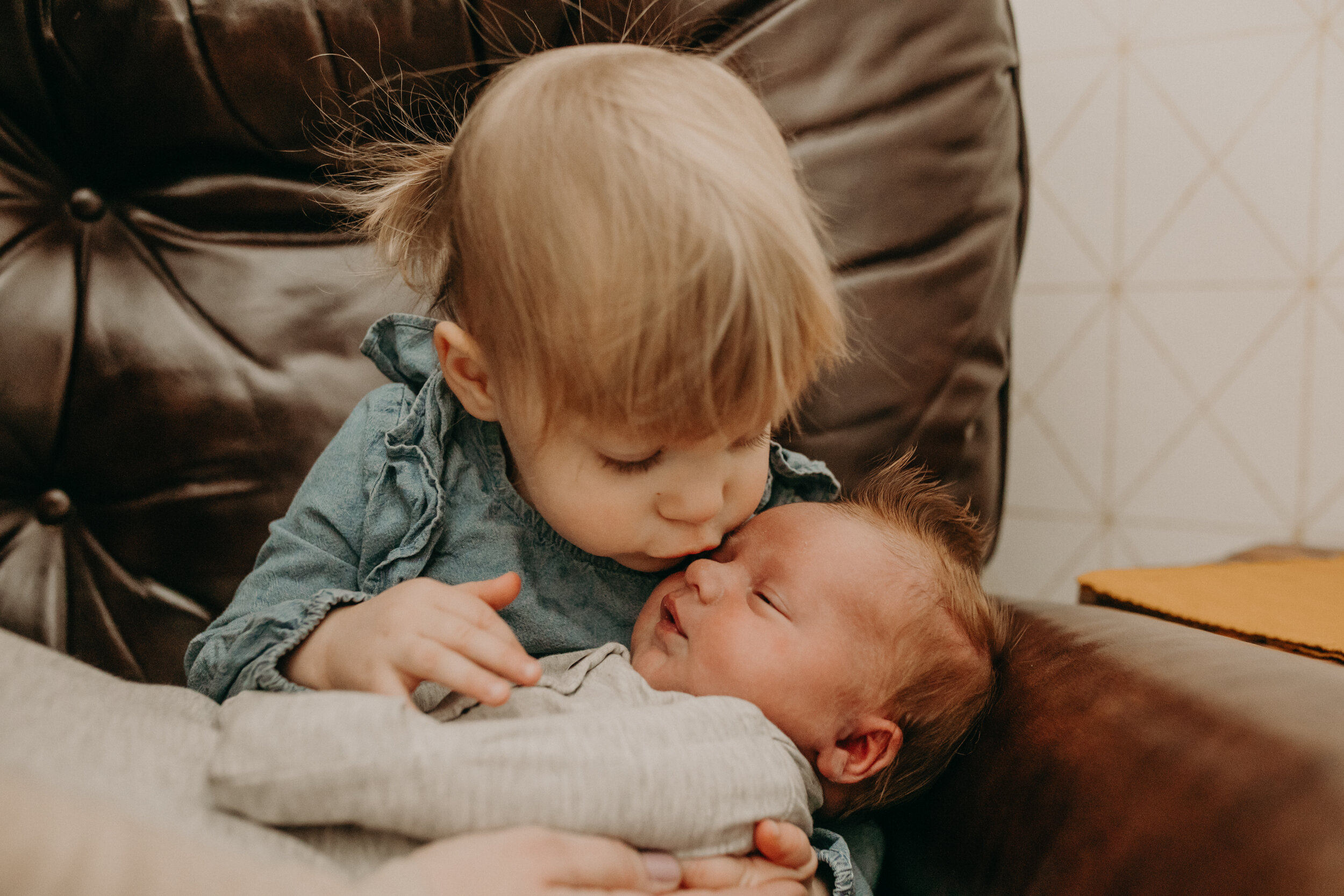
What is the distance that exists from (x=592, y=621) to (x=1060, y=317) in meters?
0.86

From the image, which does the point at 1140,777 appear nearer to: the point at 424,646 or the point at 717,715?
the point at 717,715

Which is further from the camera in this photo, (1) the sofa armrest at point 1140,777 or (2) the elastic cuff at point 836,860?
(2) the elastic cuff at point 836,860

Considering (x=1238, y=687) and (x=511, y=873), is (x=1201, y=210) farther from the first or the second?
(x=511, y=873)

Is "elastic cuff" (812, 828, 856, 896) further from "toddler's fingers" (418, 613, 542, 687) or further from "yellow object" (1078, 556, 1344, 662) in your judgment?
"yellow object" (1078, 556, 1344, 662)

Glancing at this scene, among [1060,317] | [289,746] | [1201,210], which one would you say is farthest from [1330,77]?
[289,746]

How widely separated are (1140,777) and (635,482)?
0.37 m

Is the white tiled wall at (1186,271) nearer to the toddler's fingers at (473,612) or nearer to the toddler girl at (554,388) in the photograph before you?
the toddler girl at (554,388)

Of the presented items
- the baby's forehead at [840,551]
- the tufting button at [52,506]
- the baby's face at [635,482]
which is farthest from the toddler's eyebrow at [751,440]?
the tufting button at [52,506]

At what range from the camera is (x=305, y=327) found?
856 mm

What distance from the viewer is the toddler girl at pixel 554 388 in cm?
52

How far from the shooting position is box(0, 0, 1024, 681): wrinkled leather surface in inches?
31.9

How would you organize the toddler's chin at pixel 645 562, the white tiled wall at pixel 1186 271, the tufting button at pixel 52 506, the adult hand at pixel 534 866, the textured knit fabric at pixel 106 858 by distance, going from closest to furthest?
the textured knit fabric at pixel 106 858 < the adult hand at pixel 534 866 < the toddler's chin at pixel 645 562 < the tufting button at pixel 52 506 < the white tiled wall at pixel 1186 271

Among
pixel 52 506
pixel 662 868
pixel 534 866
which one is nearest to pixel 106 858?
pixel 534 866

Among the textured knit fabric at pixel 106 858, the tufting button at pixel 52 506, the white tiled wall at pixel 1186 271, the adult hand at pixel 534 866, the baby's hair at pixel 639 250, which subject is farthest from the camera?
the white tiled wall at pixel 1186 271
